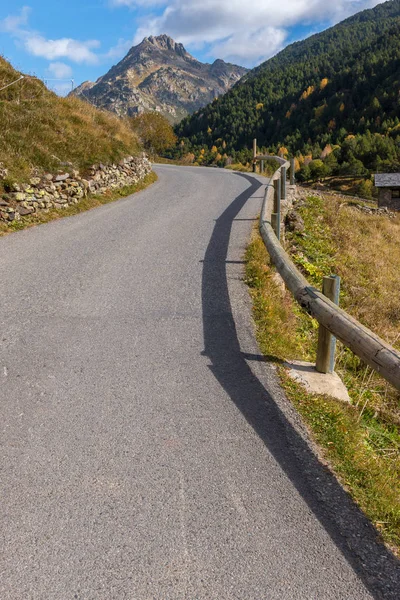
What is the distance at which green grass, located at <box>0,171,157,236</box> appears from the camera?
9.62m

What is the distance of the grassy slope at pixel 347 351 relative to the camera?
9.44 feet

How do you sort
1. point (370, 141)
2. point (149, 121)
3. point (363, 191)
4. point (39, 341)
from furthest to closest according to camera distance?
point (370, 141) < point (363, 191) < point (149, 121) < point (39, 341)

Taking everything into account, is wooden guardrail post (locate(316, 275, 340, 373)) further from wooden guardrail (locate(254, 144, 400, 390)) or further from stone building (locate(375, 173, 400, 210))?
stone building (locate(375, 173, 400, 210))

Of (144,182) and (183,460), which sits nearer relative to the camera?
(183,460)

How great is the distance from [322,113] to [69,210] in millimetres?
156786

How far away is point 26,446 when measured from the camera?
3.05m

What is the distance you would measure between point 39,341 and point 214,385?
2101 mm

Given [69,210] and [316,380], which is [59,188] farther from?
[316,380]

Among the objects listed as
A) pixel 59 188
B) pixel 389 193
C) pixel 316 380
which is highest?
pixel 59 188

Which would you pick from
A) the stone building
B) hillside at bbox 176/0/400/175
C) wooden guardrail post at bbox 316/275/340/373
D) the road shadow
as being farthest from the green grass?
hillside at bbox 176/0/400/175

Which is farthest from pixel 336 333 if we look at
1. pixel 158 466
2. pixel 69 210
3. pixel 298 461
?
pixel 69 210

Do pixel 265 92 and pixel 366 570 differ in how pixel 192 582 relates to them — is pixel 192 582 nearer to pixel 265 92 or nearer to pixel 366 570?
pixel 366 570

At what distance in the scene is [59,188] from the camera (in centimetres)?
1147

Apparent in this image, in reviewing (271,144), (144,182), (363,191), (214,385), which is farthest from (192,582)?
(271,144)
